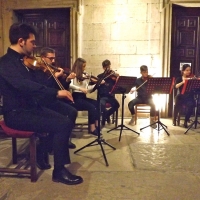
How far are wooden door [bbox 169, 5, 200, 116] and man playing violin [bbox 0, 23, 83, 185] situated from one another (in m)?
4.30

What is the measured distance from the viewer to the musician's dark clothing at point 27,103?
278 cm

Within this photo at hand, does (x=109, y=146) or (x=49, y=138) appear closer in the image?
(x=49, y=138)

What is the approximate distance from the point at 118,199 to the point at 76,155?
4.49 feet

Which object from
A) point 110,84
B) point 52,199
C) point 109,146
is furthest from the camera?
point 110,84

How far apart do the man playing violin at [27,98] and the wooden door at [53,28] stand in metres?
3.94

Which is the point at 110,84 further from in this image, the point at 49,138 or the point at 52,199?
the point at 52,199

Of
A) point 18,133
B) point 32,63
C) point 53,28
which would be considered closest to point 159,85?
point 32,63

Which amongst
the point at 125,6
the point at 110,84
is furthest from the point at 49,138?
the point at 125,6

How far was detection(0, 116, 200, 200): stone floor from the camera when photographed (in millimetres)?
2748

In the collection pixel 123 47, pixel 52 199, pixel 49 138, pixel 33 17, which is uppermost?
pixel 33 17

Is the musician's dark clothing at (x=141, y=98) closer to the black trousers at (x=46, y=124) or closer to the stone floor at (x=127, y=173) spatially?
the stone floor at (x=127, y=173)

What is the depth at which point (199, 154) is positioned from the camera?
13.1ft

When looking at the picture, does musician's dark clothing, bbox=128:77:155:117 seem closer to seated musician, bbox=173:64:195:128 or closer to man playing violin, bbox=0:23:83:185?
seated musician, bbox=173:64:195:128

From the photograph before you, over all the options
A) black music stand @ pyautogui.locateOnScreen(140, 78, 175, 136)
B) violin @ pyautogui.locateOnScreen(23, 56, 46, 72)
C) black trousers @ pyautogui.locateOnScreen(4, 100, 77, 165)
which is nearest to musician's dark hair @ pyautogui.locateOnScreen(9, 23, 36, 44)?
violin @ pyautogui.locateOnScreen(23, 56, 46, 72)
